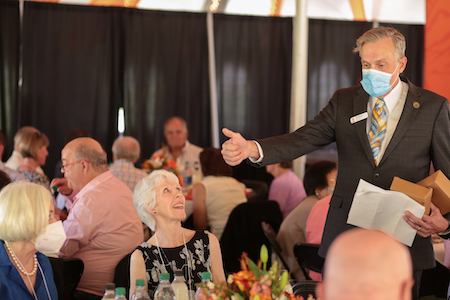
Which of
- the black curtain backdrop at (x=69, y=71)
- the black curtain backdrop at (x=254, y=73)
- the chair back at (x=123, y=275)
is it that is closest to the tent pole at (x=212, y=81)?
the black curtain backdrop at (x=254, y=73)

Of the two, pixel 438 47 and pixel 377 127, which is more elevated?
pixel 438 47

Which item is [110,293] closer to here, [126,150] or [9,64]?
[126,150]

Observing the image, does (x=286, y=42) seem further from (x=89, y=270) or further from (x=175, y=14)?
(x=89, y=270)

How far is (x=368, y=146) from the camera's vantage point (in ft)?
7.47

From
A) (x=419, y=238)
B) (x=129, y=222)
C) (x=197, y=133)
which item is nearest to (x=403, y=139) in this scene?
(x=419, y=238)

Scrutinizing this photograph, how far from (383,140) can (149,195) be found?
4.31 ft

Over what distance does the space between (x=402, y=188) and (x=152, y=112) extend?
257 inches

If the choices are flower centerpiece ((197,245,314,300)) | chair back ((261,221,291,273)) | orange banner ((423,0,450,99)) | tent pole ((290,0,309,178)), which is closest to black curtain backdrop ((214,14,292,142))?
tent pole ((290,0,309,178))

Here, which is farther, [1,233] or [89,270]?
[89,270]

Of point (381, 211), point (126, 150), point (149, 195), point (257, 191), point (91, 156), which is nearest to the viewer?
point (381, 211)

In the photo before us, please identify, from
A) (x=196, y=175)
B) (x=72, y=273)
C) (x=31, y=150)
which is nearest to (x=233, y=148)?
(x=72, y=273)

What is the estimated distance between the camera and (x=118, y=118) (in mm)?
8320

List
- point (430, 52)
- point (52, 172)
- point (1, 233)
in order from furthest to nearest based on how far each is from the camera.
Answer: point (52, 172)
point (430, 52)
point (1, 233)

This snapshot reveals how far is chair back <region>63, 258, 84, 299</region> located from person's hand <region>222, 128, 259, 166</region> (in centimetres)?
128
